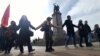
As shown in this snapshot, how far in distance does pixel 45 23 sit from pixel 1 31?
13.1 feet

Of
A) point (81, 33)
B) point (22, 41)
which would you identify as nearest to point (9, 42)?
point (22, 41)

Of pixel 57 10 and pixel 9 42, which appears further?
pixel 57 10

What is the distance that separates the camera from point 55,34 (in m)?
57.2

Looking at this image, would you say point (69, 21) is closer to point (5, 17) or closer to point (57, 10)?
point (5, 17)

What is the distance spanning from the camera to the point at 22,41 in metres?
11.2

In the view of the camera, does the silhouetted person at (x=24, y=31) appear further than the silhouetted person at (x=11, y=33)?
No

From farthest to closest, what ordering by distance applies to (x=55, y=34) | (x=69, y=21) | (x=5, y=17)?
(x=55, y=34) → (x=5, y=17) → (x=69, y=21)

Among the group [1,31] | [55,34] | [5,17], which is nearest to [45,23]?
[1,31]

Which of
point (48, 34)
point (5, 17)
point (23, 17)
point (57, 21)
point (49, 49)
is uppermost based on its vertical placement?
point (57, 21)

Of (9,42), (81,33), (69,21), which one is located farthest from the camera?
(81,33)

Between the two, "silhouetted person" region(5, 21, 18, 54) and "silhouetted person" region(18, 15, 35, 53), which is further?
"silhouetted person" region(5, 21, 18, 54)

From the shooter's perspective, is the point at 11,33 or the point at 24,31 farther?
the point at 11,33

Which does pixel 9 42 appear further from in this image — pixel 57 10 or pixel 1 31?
pixel 57 10

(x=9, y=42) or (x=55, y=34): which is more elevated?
(x=55, y=34)
